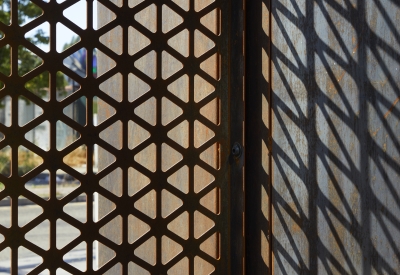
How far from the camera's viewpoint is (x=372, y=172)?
163 centimetres

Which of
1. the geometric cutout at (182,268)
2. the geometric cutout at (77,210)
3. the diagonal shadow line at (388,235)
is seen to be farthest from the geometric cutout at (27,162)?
the diagonal shadow line at (388,235)

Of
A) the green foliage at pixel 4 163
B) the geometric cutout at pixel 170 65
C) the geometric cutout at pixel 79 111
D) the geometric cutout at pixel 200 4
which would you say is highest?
the geometric cutout at pixel 79 111

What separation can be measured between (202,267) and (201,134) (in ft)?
1.48

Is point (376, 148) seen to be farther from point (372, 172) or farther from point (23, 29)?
point (23, 29)

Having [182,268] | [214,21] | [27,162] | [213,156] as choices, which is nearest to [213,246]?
[182,268]

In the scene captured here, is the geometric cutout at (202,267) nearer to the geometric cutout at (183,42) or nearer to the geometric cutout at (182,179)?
the geometric cutout at (182,179)

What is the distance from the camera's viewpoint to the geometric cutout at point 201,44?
2109 millimetres

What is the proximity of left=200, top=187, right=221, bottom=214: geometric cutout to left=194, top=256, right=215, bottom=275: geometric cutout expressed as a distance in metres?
0.18

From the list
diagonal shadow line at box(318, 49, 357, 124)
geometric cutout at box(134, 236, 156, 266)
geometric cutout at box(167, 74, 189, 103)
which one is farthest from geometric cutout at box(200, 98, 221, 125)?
geometric cutout at box(134, 236, 156, 266)

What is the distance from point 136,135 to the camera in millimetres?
2512

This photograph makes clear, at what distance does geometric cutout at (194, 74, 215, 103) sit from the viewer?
2112 millimetres

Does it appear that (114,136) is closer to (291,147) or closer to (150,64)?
(150,64)

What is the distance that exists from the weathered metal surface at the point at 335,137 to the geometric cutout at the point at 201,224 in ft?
0.75

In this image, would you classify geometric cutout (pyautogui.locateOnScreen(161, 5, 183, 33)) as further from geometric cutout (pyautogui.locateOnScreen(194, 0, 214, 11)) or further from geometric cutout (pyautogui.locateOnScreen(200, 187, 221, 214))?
geometric cutout (pyautogui.locateOnScreen(200, 187, 221, 214))
